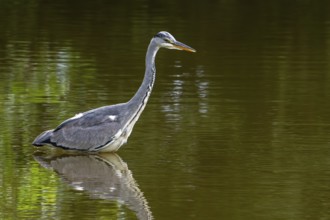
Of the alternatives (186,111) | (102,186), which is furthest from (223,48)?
(102,186)

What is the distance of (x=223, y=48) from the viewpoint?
25078mm

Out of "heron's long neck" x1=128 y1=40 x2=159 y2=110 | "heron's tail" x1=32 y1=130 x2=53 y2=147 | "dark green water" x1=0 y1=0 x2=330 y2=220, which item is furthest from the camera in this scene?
"heron's long neck" x1=128 y1=40 x2=159 y2=110

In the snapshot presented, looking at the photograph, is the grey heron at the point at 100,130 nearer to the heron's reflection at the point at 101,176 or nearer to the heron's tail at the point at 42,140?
the heron's tail at the point at 42,140

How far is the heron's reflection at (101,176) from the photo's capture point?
11.9 meters

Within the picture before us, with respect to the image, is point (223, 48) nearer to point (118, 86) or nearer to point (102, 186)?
point (118, 86)

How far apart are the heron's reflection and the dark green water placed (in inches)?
0.6

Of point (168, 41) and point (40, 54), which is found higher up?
point (168, 41)

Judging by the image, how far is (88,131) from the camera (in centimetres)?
1423

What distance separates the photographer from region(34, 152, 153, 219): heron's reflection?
1192 cm

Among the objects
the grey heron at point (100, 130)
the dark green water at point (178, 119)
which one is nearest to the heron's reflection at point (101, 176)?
the dark green water at point (178, 119)

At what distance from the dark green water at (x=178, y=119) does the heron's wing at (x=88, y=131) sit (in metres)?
0.22

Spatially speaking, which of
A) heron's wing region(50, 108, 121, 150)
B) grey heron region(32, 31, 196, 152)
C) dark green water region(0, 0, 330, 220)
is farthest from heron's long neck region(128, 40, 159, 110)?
dark green water region(0, 0, 330, 220)

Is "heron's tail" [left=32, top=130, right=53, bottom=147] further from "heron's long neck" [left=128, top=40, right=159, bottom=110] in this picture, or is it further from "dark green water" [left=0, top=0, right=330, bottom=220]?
"heron's long neck" [left=128, top=40, right=159, bottom=110]

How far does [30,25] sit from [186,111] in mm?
13805
